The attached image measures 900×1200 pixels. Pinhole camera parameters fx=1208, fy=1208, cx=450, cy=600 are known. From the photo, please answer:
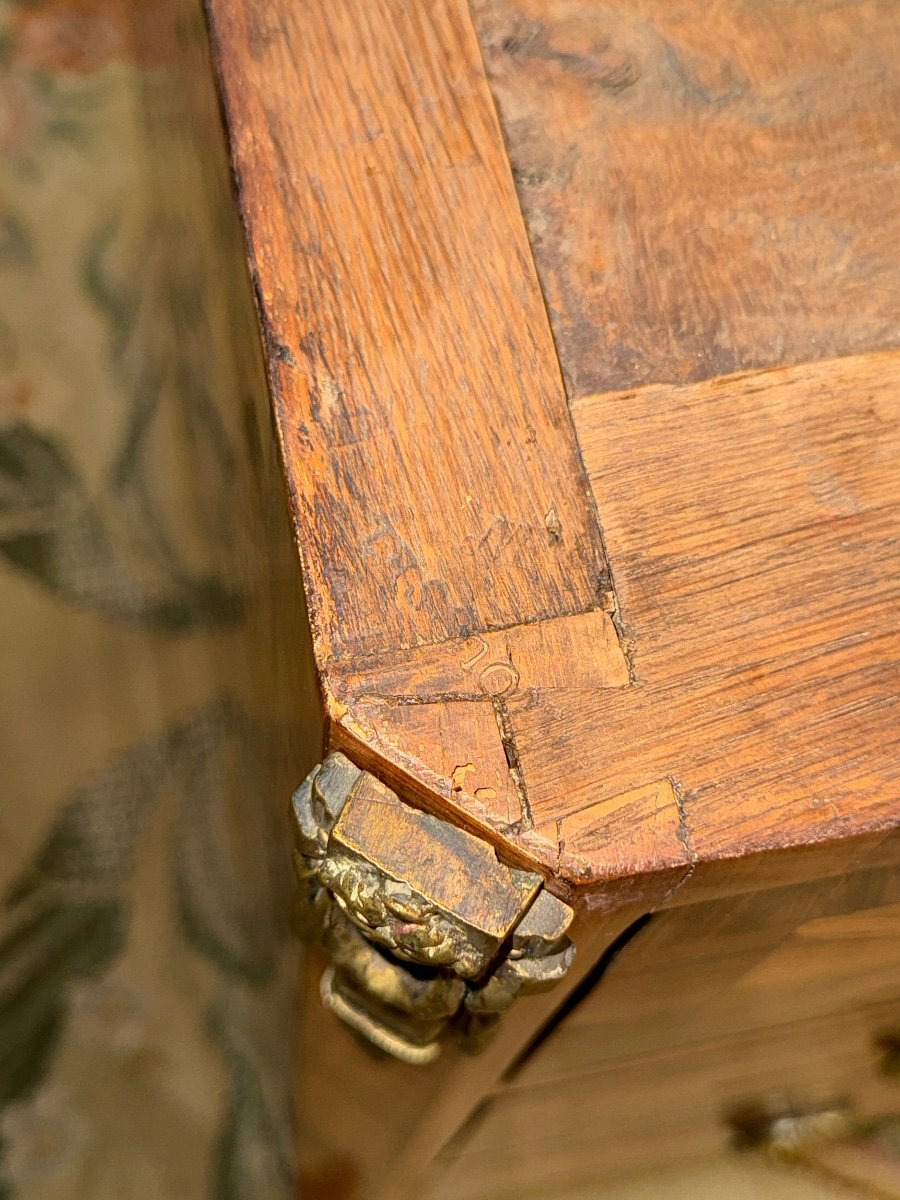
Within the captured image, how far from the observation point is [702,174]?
22.9 inches

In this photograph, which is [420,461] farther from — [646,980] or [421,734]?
[646,980]

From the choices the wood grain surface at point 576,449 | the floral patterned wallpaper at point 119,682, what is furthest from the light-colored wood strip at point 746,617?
the floral patterned wallpaper at point 119,682

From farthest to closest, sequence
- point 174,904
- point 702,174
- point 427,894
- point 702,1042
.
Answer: point 174,904, point 702,1042, point 702,174, point 427,894

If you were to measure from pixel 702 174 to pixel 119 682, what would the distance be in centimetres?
70

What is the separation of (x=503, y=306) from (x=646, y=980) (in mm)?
337

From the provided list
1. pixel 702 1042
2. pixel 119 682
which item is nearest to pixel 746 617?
pixel 702 1042

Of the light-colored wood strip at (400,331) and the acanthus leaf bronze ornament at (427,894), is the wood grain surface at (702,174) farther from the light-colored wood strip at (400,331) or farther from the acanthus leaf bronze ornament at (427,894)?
the acanthus leaf bronze ornament at (427,894)

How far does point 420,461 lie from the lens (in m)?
0.53

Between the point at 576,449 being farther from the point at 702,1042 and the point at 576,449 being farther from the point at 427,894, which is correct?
the point at 702,1042

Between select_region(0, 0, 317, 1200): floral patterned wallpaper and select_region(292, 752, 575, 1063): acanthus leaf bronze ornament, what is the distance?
349 mm

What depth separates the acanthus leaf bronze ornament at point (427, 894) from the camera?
0.48m

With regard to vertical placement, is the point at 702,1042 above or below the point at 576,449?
below

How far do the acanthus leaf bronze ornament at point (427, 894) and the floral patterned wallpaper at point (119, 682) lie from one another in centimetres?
35

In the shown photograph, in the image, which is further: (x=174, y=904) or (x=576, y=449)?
(x=174, y=904)
